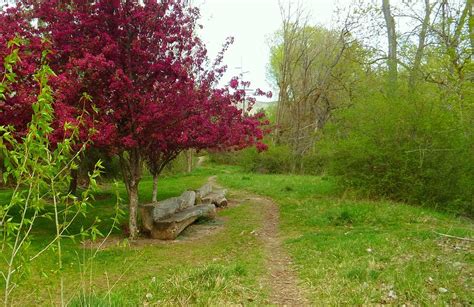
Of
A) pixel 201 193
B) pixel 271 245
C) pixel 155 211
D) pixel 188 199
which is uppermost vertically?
pixel 155 211

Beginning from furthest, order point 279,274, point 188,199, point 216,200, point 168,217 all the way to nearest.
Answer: point 216,200 < point 188,199 < point 168,217 < point 279,274

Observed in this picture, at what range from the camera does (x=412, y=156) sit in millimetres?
12148

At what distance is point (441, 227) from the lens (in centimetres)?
927

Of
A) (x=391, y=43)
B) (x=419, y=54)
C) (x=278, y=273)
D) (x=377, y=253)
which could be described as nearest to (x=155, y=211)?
(x=278, y=273)

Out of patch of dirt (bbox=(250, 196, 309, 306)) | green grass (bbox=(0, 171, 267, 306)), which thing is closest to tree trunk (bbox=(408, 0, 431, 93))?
patch of dirt (bbox=(250, 196, 309, 306))

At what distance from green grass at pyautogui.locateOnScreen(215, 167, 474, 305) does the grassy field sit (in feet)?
0.05

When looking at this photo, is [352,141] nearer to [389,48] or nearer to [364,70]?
[389,48]

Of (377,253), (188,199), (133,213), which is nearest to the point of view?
(377,253)

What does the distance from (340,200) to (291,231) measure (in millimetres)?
3815

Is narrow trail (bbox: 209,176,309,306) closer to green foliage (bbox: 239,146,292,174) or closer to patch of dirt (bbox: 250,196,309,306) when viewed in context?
patch of dirt (bbox: 250,196,309,306)

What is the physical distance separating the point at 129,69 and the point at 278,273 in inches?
212

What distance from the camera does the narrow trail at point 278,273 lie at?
18.3 feet

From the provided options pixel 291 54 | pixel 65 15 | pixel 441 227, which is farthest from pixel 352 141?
pixel 291 54

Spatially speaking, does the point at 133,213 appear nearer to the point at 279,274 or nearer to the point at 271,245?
the point at 271,245
